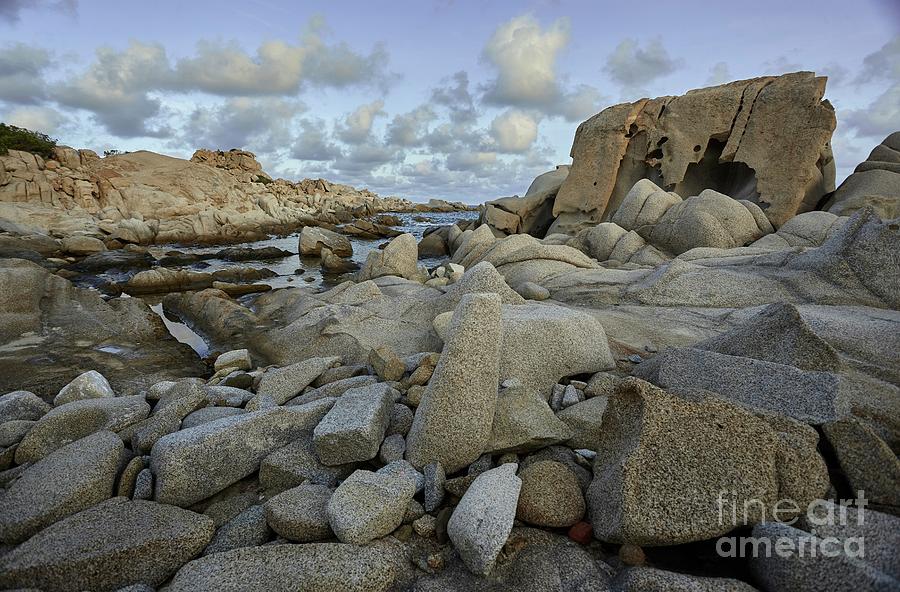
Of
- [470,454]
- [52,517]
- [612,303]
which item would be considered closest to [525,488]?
[470,454]

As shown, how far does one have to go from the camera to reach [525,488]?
2750 millimetres


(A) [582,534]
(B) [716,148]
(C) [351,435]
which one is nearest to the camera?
(A) [582,534]

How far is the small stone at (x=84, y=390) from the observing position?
5.51 m

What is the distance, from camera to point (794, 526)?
2.28 m

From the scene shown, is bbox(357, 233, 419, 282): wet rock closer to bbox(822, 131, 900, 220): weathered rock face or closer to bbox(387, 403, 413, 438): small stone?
bbox(387, 403, 413, 438): small stone

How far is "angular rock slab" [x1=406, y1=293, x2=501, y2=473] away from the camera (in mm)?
3094

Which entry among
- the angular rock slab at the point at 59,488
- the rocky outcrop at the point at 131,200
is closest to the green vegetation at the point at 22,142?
the rocky outcrop at the point at 131,200

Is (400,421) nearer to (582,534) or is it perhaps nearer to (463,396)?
(463,396)

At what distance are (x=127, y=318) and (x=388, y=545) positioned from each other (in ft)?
33.9

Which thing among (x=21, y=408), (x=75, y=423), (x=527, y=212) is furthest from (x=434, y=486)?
(x=527, y=212)

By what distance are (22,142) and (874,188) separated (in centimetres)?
5689

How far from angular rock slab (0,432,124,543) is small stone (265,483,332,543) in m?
1.42

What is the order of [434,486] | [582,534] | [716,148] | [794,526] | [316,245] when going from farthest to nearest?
[316,245] < [716,148] < [434,486] < [582,534] < [794,526]

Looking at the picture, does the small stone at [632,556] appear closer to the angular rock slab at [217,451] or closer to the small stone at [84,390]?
the angular rock slab at [217,451]
